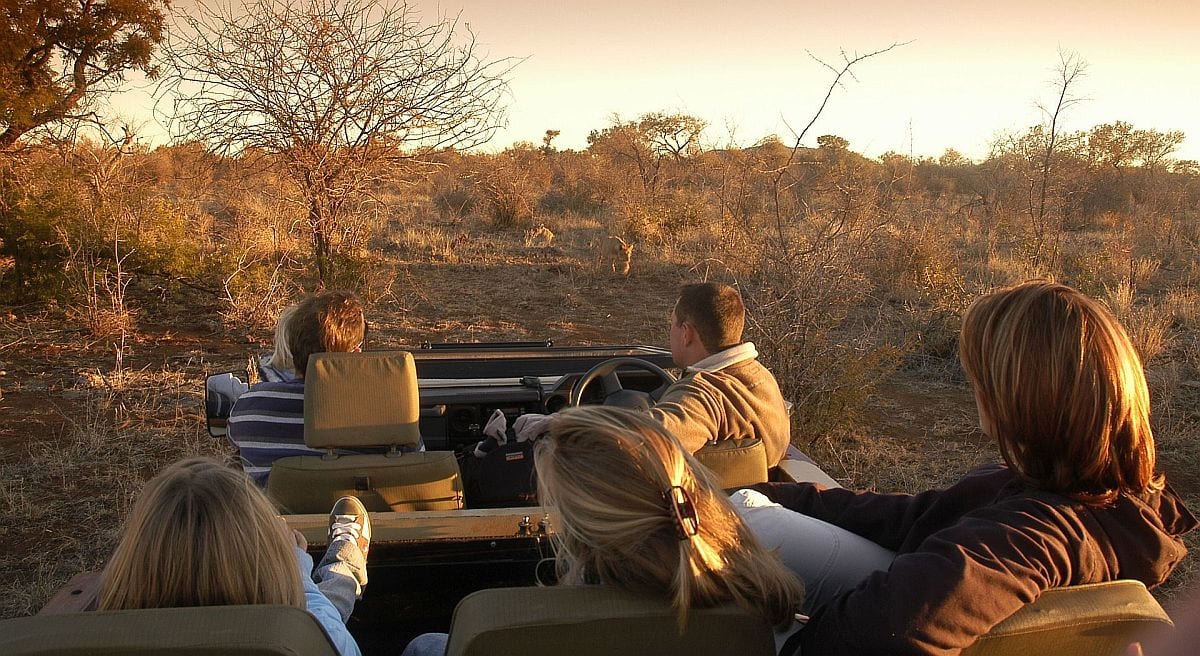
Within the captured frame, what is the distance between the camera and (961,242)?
51.8ft

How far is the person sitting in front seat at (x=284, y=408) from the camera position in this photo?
322 cm

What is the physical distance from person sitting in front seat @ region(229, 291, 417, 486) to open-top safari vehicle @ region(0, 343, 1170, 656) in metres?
0.33

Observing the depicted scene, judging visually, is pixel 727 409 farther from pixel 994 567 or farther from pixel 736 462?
pixel 994 567

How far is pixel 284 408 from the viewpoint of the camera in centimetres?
324

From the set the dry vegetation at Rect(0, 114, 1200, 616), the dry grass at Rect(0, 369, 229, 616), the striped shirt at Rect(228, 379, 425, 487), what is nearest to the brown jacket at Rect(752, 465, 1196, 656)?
the striped shirt at Rect(228, 379, 425, 487)

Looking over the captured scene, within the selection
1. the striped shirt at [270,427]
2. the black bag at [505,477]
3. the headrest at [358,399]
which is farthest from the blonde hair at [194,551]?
the black bag at [505,477]

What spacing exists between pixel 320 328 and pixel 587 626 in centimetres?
221

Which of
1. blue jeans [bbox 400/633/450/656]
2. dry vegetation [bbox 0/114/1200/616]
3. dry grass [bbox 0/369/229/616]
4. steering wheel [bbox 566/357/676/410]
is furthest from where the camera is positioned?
dry vegetation [bbox 0/114/1200/616]

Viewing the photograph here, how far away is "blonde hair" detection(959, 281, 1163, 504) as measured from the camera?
1.69 meters

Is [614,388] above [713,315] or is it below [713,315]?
below

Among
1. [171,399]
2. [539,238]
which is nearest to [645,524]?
[171,399]

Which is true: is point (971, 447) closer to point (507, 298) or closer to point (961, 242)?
point (507, 298)

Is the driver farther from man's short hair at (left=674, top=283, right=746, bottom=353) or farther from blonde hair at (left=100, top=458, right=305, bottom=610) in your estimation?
blonde hair at (left=100, top=458, right=305, bottom=610)

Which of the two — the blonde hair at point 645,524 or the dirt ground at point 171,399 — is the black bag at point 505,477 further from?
the dirt ground at point 171,399
